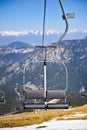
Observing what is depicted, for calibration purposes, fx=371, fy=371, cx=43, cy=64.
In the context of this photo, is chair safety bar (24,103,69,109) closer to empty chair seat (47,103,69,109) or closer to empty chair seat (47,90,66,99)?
empty chair seat (47,103,69,109)

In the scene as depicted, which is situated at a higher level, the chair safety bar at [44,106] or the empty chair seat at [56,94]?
the empty chair seat at [56,94]

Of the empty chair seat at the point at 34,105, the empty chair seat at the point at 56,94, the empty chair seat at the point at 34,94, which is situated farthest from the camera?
the empty chair seat at the point at 34,94

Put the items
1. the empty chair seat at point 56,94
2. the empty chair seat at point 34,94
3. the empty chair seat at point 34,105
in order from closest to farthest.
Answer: the empty chair seat at point 34,105 < the empty chair seat at point 56,94 < the empty chair seat at point 34,94

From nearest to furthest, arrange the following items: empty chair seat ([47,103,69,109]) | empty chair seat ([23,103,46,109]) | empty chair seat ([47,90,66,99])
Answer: empty chair seat ([23,103,46,109]) < empty chair seat ([47,103,69,109]) < empty chair seat ([47,90,66,99])

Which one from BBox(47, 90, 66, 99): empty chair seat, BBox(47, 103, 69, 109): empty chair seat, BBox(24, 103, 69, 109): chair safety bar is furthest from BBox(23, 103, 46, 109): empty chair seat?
BBox(47, 90, 66, 99): empty chair seat

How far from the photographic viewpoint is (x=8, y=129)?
23750 mm

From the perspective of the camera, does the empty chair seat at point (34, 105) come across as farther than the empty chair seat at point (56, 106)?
No

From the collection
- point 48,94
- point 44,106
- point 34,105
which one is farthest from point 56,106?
point 34,105

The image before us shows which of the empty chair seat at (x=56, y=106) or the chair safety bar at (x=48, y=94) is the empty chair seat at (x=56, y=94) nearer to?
the chair safety bar at (x=48, y=94)

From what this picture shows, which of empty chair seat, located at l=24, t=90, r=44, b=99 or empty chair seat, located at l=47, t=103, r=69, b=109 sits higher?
empty chair seat, located at l=24, t=90, r=44, b=99

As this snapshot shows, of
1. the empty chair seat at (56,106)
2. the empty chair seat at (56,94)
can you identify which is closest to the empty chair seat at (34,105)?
the empty chair seat at (56,106)

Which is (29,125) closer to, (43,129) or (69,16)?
(43,129)

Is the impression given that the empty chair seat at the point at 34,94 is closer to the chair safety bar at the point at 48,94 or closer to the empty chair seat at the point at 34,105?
the chair safety bar at the point at 48,94

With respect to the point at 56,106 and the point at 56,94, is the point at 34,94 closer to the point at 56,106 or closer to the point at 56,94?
the point at 56,94
